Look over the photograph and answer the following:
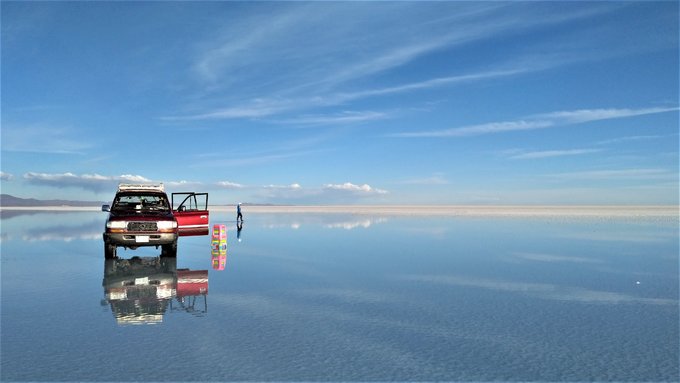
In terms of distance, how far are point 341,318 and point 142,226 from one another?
31.4 ft

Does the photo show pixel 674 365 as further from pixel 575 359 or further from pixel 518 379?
pixel 518 379

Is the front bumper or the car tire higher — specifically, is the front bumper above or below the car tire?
above

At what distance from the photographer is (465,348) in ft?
22.6

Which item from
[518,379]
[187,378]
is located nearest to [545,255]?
[518,379]

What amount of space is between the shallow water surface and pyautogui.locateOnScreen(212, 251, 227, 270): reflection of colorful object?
21cm

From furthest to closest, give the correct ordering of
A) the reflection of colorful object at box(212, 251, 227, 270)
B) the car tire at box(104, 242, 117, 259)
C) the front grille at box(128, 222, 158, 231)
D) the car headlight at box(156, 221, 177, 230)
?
the car tire at box(104, 242, 117, 259)
the car headlight at box(156, 221, 177, 230)
the front grille at box(128, 222, 158, 231)
the reflection of colorful object at box(212, 251, 227, 270)

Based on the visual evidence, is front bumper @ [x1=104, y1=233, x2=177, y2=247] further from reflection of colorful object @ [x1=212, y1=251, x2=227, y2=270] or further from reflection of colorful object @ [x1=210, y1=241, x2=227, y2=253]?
reflection of colorful object @ [x1=210, y1=241, x2=227, y2=253]

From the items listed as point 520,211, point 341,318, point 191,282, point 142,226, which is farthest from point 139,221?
point 520,211

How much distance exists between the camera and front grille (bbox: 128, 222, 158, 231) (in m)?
15.9

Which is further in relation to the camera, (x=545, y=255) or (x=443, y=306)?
(x=545, y=255)

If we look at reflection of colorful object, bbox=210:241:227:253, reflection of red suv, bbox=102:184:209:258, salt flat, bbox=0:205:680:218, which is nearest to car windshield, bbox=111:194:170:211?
reflection of red suv, bbox=102:184:209:258

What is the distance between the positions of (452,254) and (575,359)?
11.5 meters

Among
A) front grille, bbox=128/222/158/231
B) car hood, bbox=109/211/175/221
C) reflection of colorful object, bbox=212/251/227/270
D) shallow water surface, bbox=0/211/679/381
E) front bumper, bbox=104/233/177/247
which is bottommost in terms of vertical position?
shallow water surface, bbox=0/211/679/381

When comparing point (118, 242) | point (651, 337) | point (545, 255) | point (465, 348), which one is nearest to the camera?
point (465, 348)
